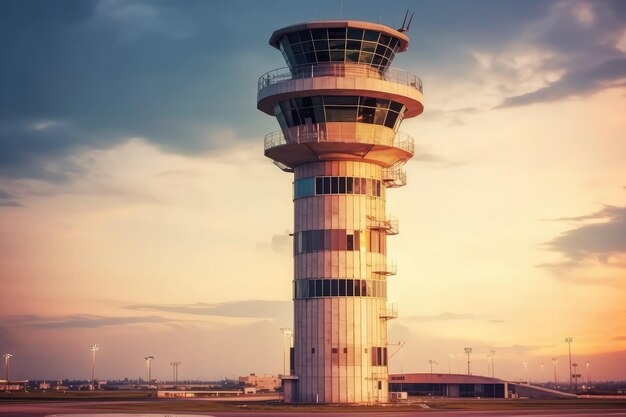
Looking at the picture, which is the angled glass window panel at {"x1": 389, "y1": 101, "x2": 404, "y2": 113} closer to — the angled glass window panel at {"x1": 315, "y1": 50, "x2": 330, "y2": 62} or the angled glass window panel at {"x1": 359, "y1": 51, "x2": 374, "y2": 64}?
the angled glass window panel at {"x1": 359, "y1": 51, "x2": 374, "y2": 64}

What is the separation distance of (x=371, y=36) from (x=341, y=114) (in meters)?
8.65

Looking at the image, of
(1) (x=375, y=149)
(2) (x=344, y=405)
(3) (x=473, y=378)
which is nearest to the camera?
(2) (x=344, y=405)

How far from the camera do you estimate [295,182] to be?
90.4m

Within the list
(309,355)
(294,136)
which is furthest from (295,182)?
(309,355)

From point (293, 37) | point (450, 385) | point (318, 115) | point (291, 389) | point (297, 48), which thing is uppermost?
point (293, 37)

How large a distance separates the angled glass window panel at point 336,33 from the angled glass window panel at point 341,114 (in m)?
7.11

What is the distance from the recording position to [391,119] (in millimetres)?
88500

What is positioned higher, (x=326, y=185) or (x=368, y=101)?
(x=368, y=101)

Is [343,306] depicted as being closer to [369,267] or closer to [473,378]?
[369,267]

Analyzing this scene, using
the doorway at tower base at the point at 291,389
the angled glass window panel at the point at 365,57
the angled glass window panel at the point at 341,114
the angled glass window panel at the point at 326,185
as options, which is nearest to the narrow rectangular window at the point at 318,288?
the doorway at tower base at the point at 291,389

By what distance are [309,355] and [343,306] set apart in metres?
6.09

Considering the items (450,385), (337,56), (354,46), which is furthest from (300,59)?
(450,385)

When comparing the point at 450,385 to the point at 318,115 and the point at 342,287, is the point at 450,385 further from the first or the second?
the point at 318,115

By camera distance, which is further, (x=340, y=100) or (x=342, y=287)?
(x=342, y=287)
